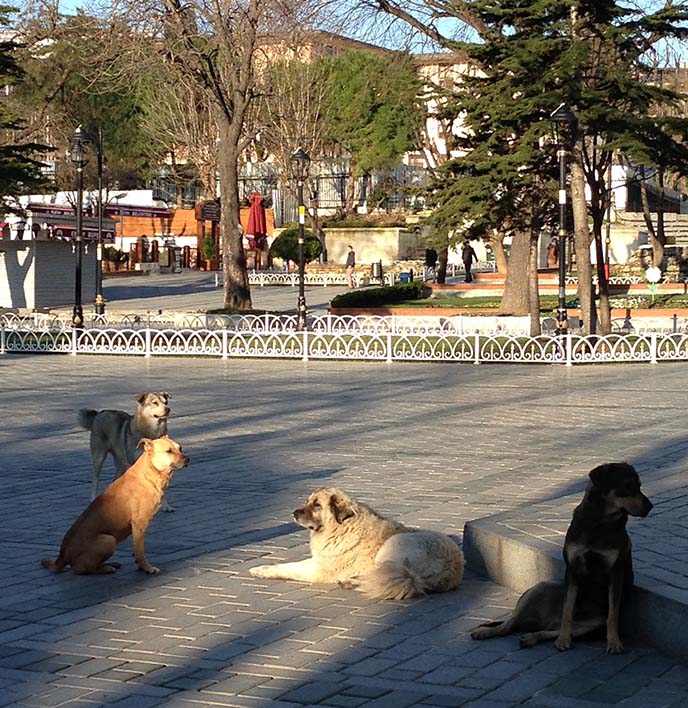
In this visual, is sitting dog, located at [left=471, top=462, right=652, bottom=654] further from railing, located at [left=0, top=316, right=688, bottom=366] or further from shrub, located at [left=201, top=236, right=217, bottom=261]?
shrub, located at [left=201, top=236, right=217, bottom=261]

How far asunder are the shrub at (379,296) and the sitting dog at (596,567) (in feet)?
96.7

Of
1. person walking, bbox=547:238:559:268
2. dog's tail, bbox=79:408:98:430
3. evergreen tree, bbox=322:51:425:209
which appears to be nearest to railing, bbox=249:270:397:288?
person walking, bbox=547:238:559:268

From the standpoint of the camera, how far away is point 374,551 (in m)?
7.00

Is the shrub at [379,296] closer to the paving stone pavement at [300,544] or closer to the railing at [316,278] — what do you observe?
the railing at [316,278]

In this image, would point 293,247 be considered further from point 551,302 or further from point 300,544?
point 300,544

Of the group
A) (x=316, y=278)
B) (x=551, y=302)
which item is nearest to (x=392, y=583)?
(x=551, y=302)

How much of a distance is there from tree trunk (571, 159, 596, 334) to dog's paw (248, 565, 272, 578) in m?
19.5

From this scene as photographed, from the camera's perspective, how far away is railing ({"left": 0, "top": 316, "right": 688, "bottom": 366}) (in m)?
23.8

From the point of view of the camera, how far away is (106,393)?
1822 cm

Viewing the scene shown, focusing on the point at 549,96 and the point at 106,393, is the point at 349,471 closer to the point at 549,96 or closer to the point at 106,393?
the point at 106,393

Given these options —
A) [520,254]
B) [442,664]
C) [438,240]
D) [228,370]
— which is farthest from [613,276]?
[442,664]

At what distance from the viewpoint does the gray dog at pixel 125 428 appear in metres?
9.16

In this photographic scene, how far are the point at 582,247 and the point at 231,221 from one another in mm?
8780

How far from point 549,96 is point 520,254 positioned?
6.12m
